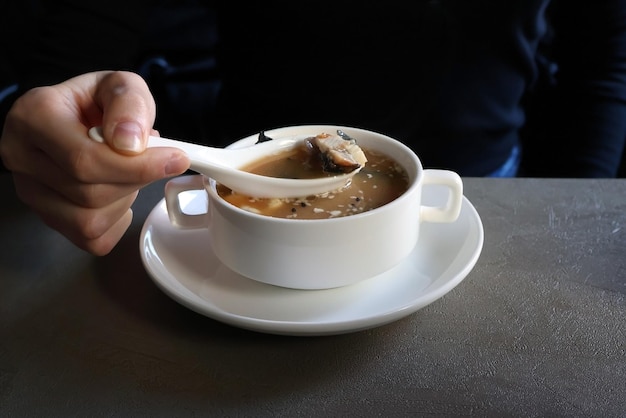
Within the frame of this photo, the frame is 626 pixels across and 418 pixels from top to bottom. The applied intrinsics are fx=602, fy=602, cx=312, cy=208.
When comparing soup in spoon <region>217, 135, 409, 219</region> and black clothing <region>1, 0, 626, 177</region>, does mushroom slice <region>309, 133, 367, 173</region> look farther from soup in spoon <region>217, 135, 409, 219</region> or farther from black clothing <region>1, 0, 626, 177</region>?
black clothing <region>1, 0, 626, 177</region>

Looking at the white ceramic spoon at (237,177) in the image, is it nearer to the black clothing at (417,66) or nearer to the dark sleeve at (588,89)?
the black clothing at (417,66)

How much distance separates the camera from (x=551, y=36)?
131 centimetres

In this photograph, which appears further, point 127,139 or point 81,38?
point 81,38

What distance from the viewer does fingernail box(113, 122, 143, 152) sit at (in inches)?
23.0

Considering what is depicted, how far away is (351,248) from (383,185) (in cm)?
12

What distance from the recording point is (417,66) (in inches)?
45.3

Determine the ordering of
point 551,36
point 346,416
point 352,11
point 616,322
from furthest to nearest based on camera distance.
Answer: point 551,36 < point 352,11 < point 616,322 < point 346,416

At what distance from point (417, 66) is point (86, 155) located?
723 mm

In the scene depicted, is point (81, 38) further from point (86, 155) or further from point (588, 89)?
point (588, 89)

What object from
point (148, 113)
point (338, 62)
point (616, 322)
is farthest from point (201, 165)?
point (338, 62)

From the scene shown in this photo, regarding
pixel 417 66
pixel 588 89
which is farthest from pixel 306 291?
pixel 588 89

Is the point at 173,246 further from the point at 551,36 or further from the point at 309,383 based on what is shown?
the point at 551,36

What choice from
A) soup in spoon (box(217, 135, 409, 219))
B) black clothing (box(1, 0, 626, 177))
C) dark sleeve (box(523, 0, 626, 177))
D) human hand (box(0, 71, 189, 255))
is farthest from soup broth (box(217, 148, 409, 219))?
dark sleeve (box(523, 0, 626, 177))

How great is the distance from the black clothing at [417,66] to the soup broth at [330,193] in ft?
1.50
